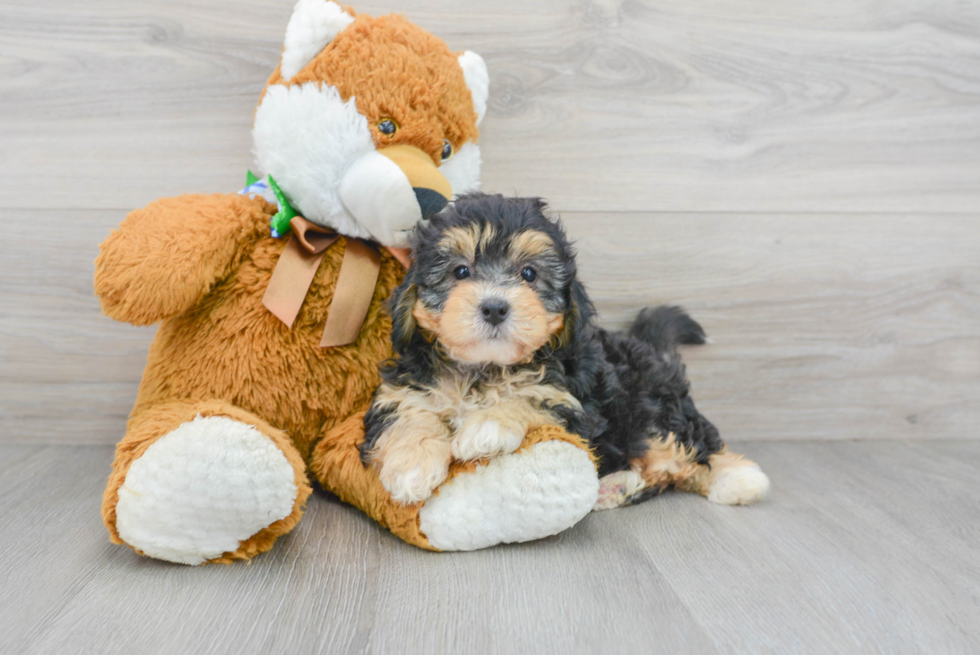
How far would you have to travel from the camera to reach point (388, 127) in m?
1.46

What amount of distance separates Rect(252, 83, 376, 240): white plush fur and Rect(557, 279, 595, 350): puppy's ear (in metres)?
0.51

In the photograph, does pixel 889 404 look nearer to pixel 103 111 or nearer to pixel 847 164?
pixel 847 164

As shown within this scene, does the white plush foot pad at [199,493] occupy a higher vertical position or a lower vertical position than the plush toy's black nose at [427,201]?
lower

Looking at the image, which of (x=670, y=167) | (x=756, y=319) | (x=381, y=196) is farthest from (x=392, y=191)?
(x=756, y=319)

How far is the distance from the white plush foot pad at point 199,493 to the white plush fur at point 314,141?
53cm

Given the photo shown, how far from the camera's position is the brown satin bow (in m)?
1.49

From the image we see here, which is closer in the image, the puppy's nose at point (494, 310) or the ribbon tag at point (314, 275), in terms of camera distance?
the puppy's nose at point (494, 310)

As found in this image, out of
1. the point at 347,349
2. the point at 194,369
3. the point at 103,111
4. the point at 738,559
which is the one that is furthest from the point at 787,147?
the point at 103,111

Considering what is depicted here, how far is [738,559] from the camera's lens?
1331 mm

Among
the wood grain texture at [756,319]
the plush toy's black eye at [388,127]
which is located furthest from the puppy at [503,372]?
the wood grain texture at [756,319]

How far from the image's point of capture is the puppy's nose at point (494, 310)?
3.89 feet

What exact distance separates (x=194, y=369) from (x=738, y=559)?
122 cm

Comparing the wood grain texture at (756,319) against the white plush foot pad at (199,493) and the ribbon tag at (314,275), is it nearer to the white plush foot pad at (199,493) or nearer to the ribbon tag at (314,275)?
the ribbon tag at (314,275)

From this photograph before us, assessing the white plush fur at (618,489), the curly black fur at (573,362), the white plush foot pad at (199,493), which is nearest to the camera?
the white plush foot pad at (199,493)
